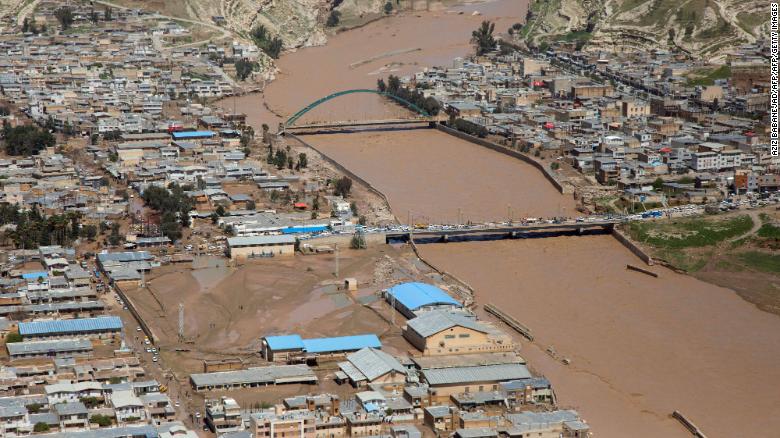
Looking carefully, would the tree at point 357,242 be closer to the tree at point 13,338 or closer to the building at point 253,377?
the building at point 253,377

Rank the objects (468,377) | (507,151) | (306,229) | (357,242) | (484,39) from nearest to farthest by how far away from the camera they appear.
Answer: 1. (468,377)
2. (357,242)
3. (306,229)
4. (507,151)
5. (484,39)

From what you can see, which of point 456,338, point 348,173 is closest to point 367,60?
point 348,173

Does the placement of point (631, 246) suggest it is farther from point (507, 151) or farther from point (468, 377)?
point (468, 377)

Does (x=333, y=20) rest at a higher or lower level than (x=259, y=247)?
lower

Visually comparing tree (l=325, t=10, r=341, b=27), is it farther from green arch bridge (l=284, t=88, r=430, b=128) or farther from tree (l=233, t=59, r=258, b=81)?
green arch bridge (l=284, t=88, r=430, b=128)

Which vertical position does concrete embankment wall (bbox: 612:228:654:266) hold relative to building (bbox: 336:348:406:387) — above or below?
below

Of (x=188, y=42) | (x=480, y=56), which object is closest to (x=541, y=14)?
(x=480, y=56)

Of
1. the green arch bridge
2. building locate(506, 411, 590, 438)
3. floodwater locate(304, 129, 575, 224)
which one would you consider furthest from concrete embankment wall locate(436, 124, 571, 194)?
building locate(506, 411, 590, 438)
